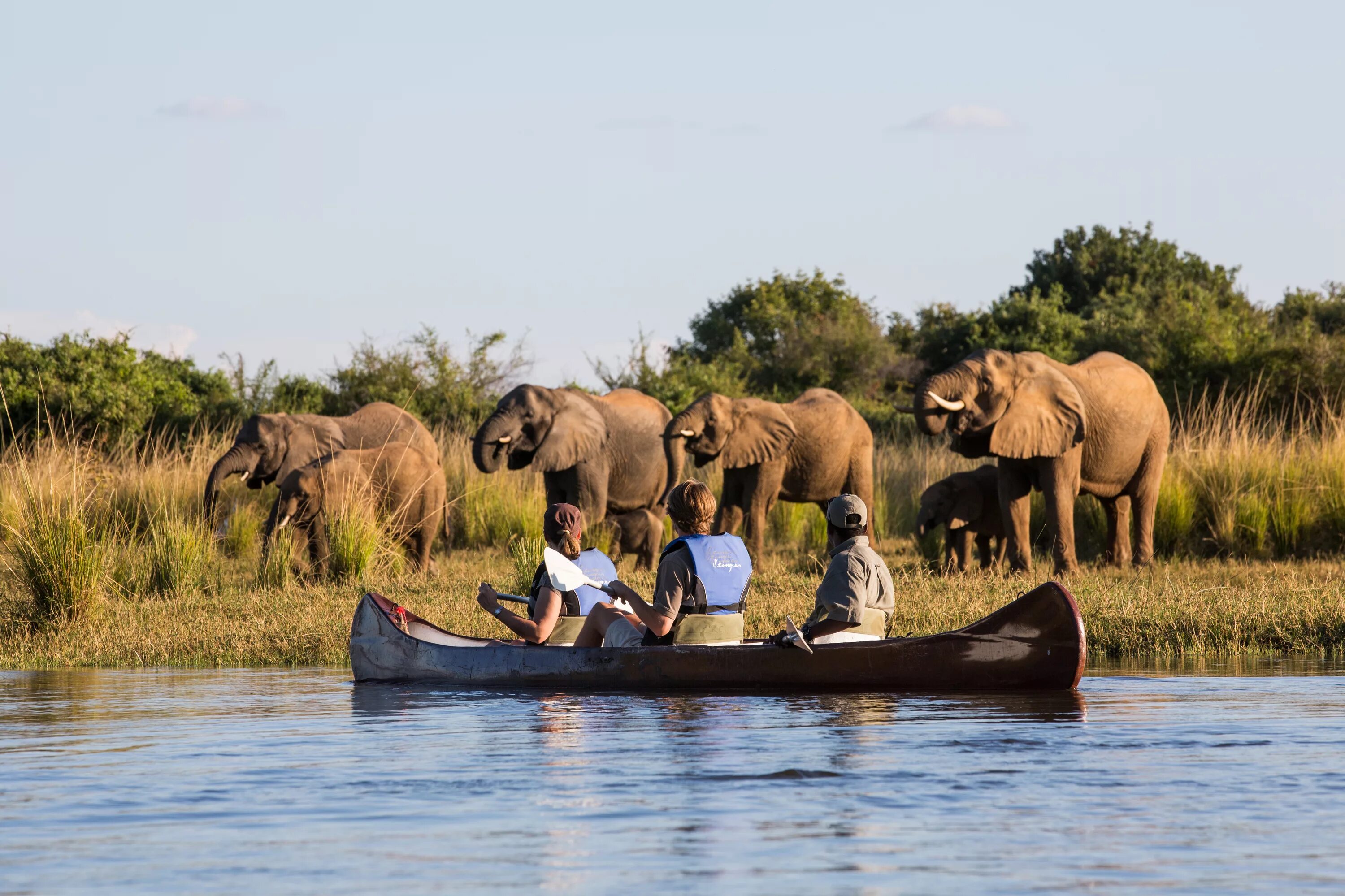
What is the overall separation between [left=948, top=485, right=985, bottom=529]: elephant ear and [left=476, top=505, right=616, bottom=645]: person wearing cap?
26.3ft

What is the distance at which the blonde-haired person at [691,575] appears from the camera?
10.0 m

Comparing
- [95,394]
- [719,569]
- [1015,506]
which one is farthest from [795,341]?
[719,569]

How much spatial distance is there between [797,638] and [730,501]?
11.4 m

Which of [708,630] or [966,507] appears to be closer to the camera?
[708,630]

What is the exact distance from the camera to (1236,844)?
20.1 feet

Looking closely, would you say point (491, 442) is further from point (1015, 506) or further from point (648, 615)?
point (648, 615)

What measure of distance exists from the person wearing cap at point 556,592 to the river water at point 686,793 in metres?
0.59

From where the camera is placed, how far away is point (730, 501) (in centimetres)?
2136

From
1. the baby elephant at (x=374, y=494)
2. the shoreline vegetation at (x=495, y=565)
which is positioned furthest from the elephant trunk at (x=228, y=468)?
the baby elephant at (x=374, y=494)

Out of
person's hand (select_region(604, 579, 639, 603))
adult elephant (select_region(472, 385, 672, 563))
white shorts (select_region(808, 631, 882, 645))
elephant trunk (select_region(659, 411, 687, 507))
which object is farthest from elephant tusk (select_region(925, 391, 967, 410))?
white shorts (select_region(808, 631, 882, 645))

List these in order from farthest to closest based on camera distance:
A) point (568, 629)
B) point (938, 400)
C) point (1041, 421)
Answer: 1. point (1041, 421)
2. point (938, 400)
3. point (568, 629)

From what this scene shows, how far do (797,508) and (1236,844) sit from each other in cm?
1674

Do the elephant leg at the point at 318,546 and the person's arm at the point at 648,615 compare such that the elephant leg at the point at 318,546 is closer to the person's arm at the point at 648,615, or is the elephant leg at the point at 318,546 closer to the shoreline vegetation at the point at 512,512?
the shoreline vegetation at the point at 512,512

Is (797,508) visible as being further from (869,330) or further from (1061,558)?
(869,330)
